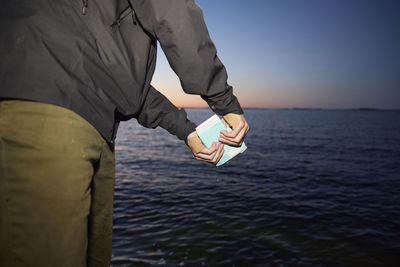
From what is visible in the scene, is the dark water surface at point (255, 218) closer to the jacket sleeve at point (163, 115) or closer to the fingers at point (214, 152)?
the fingers at point (214, 152)

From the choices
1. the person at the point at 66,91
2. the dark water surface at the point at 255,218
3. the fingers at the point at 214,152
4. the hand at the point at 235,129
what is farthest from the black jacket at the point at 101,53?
the dark water surface at the point at 255,218

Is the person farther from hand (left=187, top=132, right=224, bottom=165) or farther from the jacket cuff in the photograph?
hand (left=187, top=132, right=224, bottom=165)

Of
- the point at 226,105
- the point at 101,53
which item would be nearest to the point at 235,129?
the point at 226,105

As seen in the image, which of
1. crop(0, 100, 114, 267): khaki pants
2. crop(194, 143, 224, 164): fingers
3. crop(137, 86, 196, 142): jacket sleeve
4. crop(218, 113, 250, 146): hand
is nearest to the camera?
crop(0, 100, 114, 267): khaki pants

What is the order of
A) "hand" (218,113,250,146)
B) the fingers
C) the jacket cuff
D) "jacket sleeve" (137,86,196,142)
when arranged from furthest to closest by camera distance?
"jacket sleeve" (137,86,196,142)
the fingers
"hand" (218,113,250,146)
the jacket cuff

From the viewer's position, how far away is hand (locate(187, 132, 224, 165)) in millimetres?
2000

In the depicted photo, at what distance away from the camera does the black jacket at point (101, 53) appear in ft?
3.35

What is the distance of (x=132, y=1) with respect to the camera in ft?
4.15

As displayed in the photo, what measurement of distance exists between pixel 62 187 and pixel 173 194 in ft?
23.8

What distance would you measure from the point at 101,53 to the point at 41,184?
27.5 inches

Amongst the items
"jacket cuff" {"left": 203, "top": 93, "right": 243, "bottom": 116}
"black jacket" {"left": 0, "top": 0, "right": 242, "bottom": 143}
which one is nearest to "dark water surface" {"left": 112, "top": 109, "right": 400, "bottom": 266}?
"jacket cuff" {"left": 203, "top": 93, "right": 243, "bottom": 116}

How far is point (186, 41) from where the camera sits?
4.29ft

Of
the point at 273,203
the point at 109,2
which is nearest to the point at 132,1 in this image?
the point at 109,2

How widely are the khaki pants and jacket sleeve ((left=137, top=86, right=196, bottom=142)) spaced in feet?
3.37
